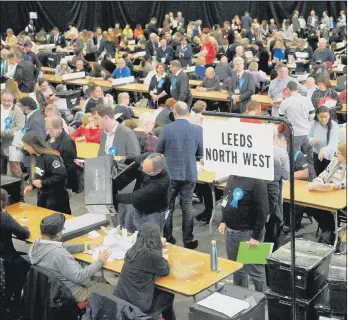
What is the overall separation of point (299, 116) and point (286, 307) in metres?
3.71

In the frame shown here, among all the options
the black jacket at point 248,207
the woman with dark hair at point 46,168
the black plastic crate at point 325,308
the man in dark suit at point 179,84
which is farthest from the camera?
the man in dark suit at point 179,84

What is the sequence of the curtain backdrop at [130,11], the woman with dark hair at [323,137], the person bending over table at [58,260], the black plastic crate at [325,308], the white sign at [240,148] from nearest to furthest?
the white sign at [240,148] < the black plastic crate at [325,308] < the person bending over table at [58,260] < the woman with dark hair at [323,137] < the curtain backdrop at [130,11]

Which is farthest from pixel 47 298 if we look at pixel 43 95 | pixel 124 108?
pixel 43 95

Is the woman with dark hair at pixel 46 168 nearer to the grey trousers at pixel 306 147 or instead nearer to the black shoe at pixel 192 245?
the black shoe at pixel 192 245

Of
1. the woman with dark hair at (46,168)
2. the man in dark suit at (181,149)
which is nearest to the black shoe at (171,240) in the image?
the man in dark suit at (181,149)

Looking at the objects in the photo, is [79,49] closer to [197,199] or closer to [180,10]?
[197,199]

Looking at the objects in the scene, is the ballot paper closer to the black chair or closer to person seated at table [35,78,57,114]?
the black chair

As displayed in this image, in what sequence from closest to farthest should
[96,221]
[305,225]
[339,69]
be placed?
[96,221] → [305,225] → [339,69]

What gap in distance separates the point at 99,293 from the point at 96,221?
1.73 metres

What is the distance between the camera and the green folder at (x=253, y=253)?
4961 mm

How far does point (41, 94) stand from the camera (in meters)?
9.32

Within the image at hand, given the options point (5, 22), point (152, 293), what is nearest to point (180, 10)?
point (5, 22)

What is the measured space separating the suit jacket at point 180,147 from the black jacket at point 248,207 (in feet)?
3.74

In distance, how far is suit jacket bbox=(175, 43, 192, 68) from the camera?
14.9 m
